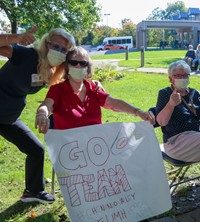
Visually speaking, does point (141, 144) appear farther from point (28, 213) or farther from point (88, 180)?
point (28, 213)

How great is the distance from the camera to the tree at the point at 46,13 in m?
11.3

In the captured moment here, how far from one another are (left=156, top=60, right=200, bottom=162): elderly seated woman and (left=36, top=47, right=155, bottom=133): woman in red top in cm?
53

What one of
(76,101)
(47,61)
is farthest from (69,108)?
(47,61)

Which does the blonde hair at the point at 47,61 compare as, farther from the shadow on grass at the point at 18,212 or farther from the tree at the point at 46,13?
the tree at the point at 46,13

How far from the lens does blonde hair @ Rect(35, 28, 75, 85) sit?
9.70 feet

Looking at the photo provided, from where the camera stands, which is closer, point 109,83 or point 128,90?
point 128,90

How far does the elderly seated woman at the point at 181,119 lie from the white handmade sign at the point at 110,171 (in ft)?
1.95

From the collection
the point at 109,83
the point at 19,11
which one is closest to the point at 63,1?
the point at 19,11

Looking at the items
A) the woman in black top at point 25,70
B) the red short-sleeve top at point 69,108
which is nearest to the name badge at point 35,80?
the woman in black top at point 25,70

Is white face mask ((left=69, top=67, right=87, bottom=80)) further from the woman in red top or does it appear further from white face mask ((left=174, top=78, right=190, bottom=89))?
white face mask ((left=174, top=78, right=190, bottom=89))

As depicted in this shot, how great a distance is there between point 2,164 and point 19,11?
26.0 feet

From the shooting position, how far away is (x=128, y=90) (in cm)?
1101

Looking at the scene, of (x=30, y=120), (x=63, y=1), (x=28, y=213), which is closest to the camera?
(x=28, y=213)

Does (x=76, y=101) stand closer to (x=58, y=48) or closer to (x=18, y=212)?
(x=58, y=48)
